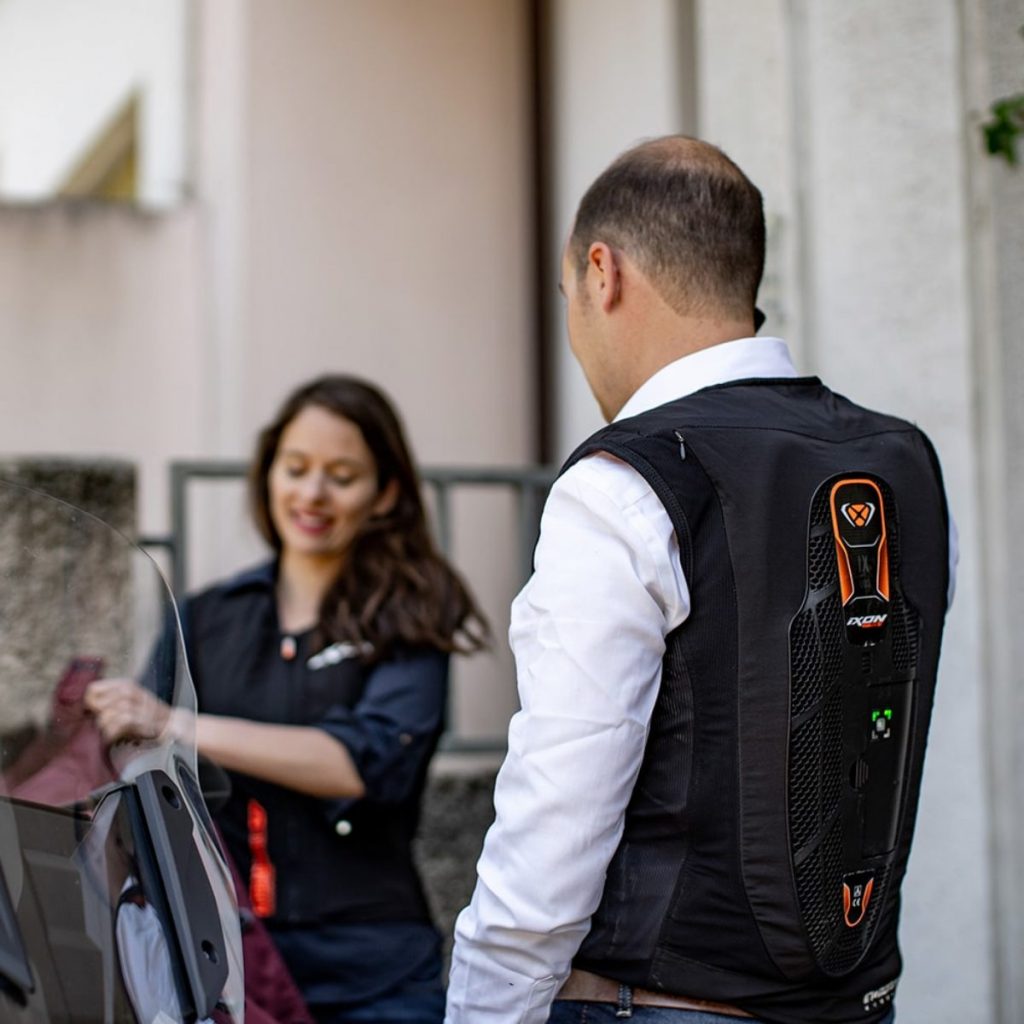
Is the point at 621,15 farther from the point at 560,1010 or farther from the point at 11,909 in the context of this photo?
the point at 11,909

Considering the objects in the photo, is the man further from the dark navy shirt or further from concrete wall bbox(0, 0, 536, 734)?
concrete wall bbox(0, 0, 536, 734)

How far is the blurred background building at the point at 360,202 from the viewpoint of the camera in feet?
11.2

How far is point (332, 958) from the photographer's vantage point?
8.55ft

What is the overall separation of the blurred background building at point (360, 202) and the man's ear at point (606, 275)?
1.45m

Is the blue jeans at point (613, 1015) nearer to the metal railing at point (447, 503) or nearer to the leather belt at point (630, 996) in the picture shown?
the leather belt at point (630, 996)

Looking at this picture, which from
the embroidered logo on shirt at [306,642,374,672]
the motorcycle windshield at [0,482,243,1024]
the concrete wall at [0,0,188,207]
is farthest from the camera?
the concrete wall at [0,0,188,207]

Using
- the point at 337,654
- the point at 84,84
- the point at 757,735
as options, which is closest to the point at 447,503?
the point at 337,654

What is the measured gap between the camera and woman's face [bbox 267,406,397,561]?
2.93m

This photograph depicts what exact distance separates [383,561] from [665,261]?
1148 millimetres

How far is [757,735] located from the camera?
1.69 metres

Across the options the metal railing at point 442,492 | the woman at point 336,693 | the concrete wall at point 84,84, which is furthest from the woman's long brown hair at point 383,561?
the concrete wall at point 84,84

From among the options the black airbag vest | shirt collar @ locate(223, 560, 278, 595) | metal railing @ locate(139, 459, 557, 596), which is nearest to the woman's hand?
the black airbag vest

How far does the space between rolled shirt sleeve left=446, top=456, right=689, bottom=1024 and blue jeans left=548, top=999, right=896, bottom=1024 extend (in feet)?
0.21

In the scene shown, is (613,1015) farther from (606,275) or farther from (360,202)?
(360,202)
